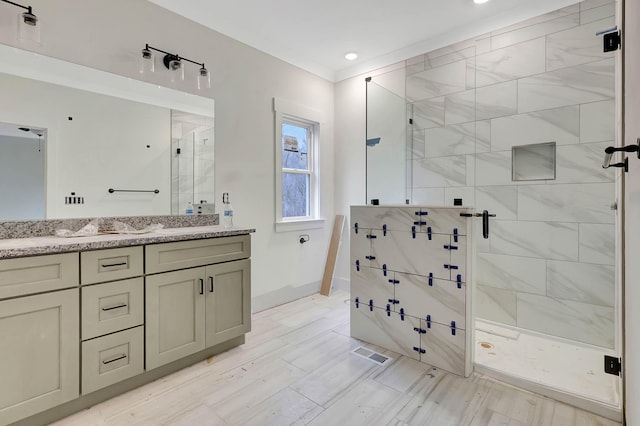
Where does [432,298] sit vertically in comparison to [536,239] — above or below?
below

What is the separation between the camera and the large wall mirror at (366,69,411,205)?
2.92 m

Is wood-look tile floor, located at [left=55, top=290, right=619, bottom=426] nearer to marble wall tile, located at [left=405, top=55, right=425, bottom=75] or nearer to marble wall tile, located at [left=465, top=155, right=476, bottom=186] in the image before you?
marble wall tile, located at [left=465, top=155, right=476, bottom=186]

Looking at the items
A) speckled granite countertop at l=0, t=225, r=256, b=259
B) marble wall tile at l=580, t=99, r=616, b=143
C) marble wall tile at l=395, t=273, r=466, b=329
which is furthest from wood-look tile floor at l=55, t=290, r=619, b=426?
marble wall tile at l=580, t=99, r=616, b=143

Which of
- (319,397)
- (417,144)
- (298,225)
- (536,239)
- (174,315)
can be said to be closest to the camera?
(319,397)

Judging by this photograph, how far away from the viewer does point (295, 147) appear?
148 inches

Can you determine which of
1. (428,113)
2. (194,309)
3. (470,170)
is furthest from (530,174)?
(194,309)

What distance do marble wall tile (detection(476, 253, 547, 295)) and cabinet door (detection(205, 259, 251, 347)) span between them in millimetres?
2118

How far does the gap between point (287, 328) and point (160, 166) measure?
68.3 inches

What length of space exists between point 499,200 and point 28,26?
3.59 meters

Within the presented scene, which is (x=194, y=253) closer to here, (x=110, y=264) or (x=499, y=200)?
(x=110, y=264)

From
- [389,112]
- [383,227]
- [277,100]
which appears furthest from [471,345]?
[277,100]

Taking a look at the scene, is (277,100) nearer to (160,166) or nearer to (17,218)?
(160,166)

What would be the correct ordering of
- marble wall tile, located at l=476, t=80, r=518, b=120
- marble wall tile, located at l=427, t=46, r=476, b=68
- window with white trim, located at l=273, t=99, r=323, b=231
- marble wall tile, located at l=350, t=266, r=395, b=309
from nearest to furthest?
1. marble wall tile, located at l=350, t=266, r=395, b=309
2. marble wall tile, located at l=476, t=80, r=518, b=120
3. marble wall tile, located at l=427, t=46, r=476, b=68
4. window with white trim, located at l=273, t=99, r=323, b=231

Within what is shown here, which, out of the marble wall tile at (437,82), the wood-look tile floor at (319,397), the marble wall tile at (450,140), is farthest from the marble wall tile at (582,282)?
the marble wall tile at (437,82)
